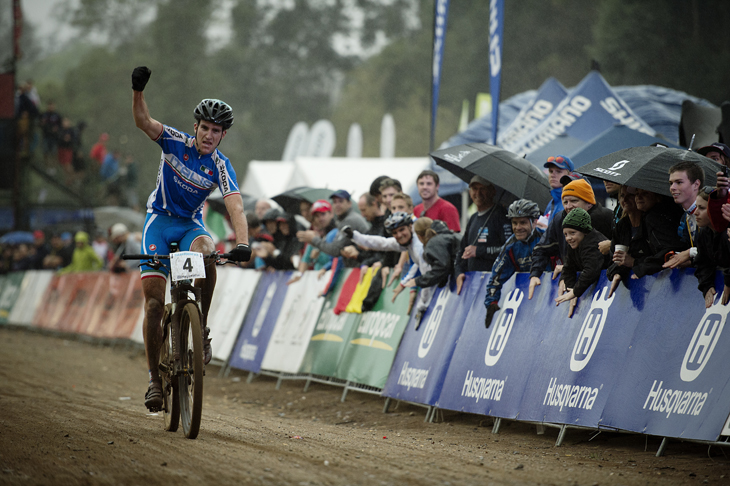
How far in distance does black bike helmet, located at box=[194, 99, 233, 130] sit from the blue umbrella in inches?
895

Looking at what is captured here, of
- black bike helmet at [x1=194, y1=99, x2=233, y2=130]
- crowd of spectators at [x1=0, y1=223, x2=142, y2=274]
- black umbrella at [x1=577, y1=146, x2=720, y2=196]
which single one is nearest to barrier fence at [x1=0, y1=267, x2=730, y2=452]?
black umbrella at [x1=577, y1=146, x2=720, y2=196]

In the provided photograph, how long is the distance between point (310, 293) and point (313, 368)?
1.32 metres

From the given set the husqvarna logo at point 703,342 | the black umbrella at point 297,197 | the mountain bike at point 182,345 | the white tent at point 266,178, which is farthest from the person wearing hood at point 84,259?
the husqvarna logo at point 703,342

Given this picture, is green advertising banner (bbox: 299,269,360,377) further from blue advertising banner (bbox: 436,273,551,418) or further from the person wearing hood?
the person wearing hood

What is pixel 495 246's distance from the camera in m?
9.48

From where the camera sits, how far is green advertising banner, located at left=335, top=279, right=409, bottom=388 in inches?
416

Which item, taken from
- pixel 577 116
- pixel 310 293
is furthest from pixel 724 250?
pixel 577 116

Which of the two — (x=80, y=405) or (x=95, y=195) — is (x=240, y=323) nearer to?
(x=80, y=405)

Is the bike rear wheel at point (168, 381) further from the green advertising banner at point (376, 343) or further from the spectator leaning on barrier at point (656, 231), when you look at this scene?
the spectator leaning on barrier at point (656, 231)

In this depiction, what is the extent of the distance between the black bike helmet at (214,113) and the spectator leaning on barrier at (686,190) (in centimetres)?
352

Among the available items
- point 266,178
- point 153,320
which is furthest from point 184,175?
point 266,178

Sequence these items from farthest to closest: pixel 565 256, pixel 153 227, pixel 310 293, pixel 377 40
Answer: pixel 377 40
pixel 310 293
pixel 565 256
pixel 153 227

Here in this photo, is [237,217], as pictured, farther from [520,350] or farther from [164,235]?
[520,350]

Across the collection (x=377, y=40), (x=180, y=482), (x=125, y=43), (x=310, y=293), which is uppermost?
(x=377, y=40)
